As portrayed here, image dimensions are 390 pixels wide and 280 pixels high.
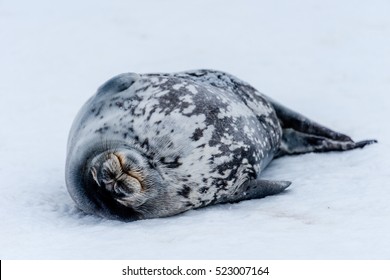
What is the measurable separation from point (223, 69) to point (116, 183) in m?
2.59

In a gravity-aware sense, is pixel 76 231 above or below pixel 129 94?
below

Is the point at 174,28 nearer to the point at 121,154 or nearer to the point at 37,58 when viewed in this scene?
the point at 37,58

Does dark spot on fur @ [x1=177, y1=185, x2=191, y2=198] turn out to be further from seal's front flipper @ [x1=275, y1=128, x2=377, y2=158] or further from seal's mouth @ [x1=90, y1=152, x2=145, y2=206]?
seal's front flipper @ [x1=275, y1=128, x2=377, y2=158]

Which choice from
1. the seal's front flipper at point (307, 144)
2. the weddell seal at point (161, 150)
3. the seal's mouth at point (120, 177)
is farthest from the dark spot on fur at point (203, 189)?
the seal's front flipper at point (307, 144)

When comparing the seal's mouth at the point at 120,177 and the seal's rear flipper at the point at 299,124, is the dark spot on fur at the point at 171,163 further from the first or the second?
the seal's rear flipper at the point at 299,124

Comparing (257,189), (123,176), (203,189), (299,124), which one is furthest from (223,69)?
(123,176)

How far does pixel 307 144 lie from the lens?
3975mm

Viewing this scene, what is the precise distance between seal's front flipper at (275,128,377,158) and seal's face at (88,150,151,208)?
46.3 inches

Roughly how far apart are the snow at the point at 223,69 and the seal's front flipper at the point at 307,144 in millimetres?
75

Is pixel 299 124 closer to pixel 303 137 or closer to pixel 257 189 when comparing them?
pixel 303 137

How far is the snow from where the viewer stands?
2748 millimetres

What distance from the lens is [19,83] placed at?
5.16 m

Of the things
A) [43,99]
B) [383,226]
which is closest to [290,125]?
[383,226]
